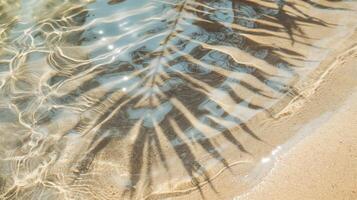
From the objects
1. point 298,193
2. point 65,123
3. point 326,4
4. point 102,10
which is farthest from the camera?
point 102,10

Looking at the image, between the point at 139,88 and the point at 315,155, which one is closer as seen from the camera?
the point at 315,155

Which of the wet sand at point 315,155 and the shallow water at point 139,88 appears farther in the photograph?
the shallow water at point 139,88

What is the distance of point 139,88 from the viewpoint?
3.34 metres

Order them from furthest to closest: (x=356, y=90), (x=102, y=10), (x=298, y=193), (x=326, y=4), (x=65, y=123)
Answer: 1. (x=102, y=10)
2. (x=326, y=4)
3. (x=65, y=123)
4. (x=356, y=90)
5. (x=298, y=193)

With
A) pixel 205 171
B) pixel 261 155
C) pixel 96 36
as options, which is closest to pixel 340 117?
pixel 261 155

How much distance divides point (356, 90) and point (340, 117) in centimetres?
30

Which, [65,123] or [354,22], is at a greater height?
[354,22]

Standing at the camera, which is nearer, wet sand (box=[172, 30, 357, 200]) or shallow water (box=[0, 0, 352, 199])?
wet sand (box=[172, 30, 357, 200])

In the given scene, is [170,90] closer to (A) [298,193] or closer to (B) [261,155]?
(B) [261,155]

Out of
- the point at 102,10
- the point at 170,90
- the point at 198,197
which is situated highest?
the point at 102,10

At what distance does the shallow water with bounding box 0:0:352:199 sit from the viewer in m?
2.79

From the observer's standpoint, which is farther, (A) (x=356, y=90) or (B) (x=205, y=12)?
(B) (x=205, y=12)

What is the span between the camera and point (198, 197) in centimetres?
255

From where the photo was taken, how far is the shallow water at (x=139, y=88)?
9.16 ft
